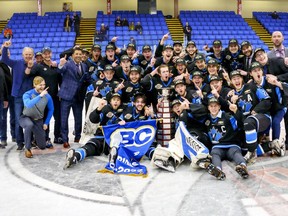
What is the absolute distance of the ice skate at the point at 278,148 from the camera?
16.1 ft

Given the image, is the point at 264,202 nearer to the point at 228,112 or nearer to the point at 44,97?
the point at 228,112

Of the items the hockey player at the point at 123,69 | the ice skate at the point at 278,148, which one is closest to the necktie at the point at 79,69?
the hockey player at the point at 123,69

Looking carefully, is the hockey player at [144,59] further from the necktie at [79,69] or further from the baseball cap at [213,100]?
the baseball cap at [213,100]

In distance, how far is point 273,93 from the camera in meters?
4.98

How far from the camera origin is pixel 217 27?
67.7 feet

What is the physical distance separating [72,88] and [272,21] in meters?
20.7

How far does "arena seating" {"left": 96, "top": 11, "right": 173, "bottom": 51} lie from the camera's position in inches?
707

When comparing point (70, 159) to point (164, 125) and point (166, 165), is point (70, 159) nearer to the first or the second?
point (166, 165)

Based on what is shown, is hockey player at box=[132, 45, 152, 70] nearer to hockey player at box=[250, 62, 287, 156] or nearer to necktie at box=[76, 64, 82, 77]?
necktie at box=[76, 64, 82, 77]

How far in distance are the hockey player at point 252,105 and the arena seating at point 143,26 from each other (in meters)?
11.9

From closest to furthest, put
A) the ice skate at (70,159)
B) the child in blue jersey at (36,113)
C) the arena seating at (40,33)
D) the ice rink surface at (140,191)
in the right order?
the ice rink surface at (140,191)
the ice skate at (70,159)
the child in blue jersey at (36,113)
the arena seating at (40,33)

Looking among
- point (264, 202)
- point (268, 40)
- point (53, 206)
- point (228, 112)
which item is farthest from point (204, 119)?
point (268, 40)

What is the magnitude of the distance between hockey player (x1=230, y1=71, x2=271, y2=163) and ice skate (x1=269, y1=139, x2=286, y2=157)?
26 cm

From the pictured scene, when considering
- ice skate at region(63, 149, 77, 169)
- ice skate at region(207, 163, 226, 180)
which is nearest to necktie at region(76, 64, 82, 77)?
ice skate at region(63, 149, 77, 169)
